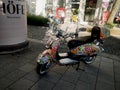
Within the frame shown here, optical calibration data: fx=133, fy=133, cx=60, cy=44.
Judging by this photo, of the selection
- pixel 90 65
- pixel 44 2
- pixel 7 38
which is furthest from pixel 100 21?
pixel 7 38

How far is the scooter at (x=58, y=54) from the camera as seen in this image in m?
2.93

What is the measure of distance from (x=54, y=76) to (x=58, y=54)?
21.2 inches

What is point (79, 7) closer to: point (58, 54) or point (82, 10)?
point (82, 10)

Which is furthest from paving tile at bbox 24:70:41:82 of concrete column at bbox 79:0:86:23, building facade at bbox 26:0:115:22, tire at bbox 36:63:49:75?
concrete column at bbox 79:0:86:23

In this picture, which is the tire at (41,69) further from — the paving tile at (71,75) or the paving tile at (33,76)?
the paving tile at (71,75)

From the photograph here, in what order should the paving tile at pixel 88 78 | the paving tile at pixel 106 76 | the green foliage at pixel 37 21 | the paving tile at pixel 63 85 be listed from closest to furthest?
the paving tile at pixel 63 85, the paving tile at pixel 88 78, the paving tile at pixel 106 76, the green foliage at pixel 37 21

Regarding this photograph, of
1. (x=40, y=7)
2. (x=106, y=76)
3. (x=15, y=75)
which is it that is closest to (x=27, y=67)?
(x=15, y=75)

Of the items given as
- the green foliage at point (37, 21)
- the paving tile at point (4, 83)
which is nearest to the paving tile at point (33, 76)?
the paving tile at point (4, 83)

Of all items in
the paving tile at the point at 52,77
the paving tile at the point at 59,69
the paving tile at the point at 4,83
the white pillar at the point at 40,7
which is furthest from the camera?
the white pillar at the point at 40,7

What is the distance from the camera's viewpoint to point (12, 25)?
13.1 feet

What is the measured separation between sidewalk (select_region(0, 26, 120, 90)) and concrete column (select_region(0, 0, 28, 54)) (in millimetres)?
293

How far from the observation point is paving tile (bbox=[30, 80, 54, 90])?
8.79 ft

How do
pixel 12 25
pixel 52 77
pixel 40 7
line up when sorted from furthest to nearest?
pixel 40 7 < pixel 12 25 < pixel 52 77

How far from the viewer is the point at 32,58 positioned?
3982mm
